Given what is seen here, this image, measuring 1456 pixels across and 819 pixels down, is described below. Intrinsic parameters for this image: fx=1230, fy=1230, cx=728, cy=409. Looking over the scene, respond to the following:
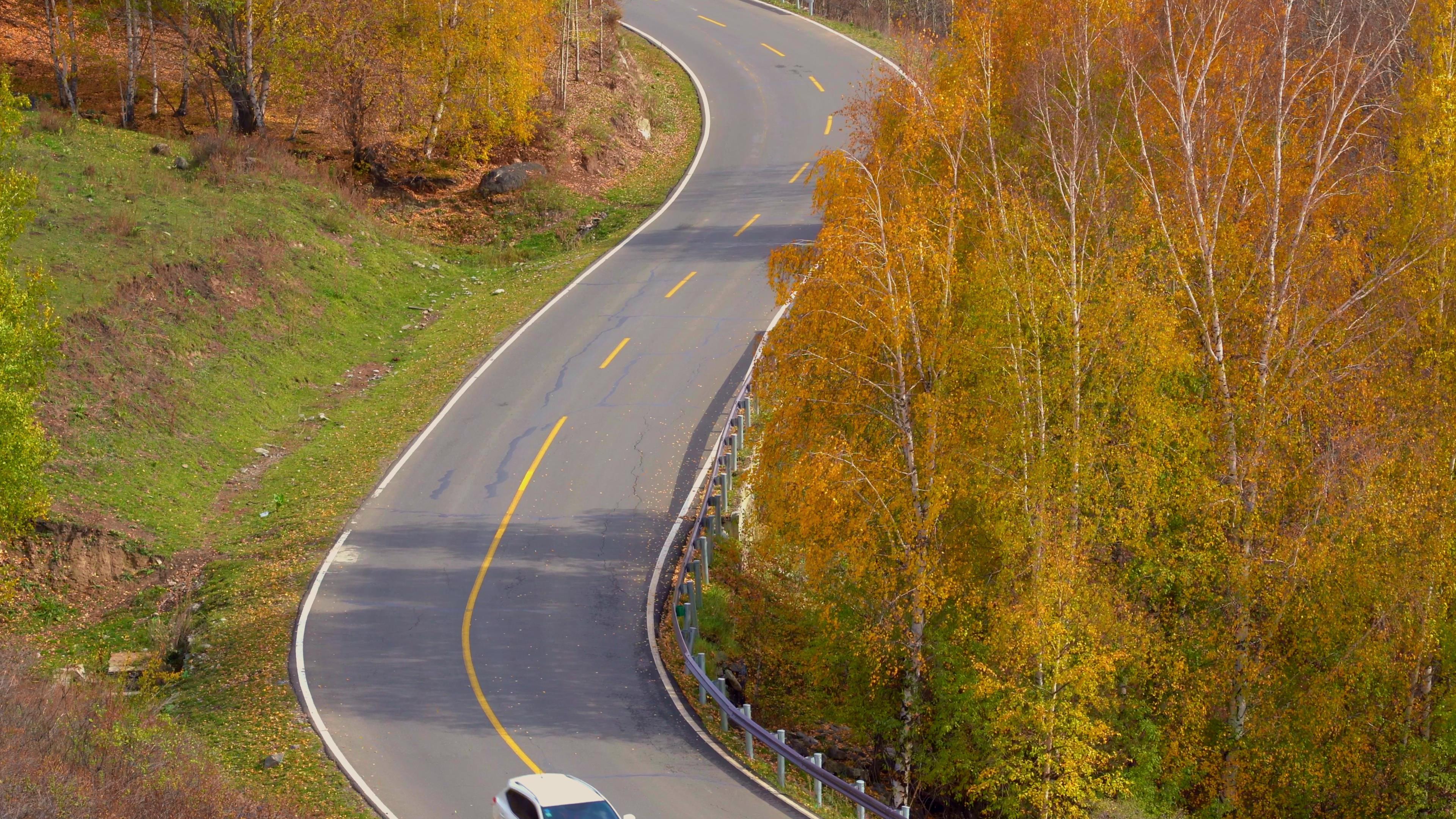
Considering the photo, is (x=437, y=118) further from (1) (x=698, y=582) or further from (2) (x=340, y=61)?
(1) (x=698, y=582)

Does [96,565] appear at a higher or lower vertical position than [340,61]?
lower

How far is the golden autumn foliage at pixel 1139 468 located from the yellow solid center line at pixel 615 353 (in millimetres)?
11824

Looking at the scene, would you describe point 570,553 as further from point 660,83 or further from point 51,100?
point 660,83

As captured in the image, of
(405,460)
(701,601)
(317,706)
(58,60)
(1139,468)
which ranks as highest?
(58,60)


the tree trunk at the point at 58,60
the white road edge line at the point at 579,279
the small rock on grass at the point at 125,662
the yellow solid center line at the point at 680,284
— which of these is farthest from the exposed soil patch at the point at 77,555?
the tree trunk at the point at 58,60

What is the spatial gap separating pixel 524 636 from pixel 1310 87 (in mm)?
18877

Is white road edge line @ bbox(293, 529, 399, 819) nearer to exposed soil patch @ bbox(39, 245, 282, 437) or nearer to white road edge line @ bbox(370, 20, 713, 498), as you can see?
white road edge line @ bbox(370, 20, 713, 498)

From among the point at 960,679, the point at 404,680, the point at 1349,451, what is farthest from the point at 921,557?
the point at 404,680

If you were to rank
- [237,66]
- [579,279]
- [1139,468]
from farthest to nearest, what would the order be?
1. [237,66]
2. [579,279]
3. [1139,468]

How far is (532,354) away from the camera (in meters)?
33.3

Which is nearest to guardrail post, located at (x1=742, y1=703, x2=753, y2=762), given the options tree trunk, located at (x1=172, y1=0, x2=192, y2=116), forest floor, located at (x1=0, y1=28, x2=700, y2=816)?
forest floor, located at (x1=0, y1=28, x2=700, y2=816)

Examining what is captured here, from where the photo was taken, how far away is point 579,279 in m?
38.4

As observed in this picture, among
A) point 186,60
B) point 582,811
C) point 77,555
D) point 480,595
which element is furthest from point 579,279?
point 582,811

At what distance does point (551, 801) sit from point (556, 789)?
30 cm
